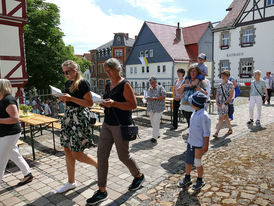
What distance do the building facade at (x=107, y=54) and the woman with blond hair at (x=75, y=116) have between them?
3774 centimetres

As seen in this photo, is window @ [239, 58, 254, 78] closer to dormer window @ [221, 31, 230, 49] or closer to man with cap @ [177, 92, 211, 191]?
dormer window @ [221, 31, 230, 49]

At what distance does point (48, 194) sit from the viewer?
11.9 feet

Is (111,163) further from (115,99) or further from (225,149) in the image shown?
(225,149)

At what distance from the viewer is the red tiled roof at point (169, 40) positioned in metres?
31.9

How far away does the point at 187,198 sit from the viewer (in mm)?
3398

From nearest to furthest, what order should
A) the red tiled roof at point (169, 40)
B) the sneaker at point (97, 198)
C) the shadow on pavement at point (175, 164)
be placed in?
the sneaker at point (97, 198), the shadow on pavement at point (175, 164), the red tiled roof at point (169, 40)

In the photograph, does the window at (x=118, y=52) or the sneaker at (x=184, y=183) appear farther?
the window at (x=118, y=52)

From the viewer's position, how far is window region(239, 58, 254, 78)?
23156mm

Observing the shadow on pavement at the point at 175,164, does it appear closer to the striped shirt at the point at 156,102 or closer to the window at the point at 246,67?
the striped shirt at the point at 156,102

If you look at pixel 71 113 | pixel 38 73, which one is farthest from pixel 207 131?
pixel 38 73

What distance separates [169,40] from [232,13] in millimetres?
9962

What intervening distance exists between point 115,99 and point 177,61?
94.9 feet

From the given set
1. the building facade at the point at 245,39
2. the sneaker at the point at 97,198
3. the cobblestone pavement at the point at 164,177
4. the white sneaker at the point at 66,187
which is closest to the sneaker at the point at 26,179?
the cobblestone pavement at the point at 164,177

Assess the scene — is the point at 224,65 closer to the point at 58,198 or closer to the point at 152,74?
the point at 152,74
